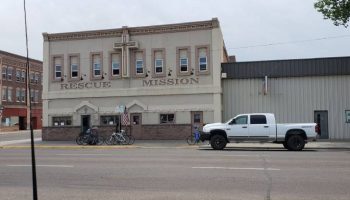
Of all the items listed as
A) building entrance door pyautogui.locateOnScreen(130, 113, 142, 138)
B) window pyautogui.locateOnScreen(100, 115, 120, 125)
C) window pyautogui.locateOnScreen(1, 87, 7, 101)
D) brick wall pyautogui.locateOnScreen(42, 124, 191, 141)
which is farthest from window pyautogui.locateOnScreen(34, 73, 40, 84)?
building entrance door pyautogui.locateOnScreen(130, 113, 142, 138)

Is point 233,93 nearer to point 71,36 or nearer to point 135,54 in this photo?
point 135,54

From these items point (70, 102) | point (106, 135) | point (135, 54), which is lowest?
point (106, 135)

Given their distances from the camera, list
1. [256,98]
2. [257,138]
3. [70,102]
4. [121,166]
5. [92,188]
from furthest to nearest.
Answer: [70,102] < [256,98] < [257,138] < [121,166] < [92,188]

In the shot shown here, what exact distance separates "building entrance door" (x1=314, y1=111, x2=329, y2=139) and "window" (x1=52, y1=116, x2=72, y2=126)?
61.1ft

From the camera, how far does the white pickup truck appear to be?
75.8 ft

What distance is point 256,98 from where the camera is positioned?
3266 cm

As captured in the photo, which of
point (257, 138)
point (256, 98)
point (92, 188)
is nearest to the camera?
point (92, 188)

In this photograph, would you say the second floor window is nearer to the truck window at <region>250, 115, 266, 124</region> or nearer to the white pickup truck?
the white pickup truck

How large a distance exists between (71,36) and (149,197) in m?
28.6

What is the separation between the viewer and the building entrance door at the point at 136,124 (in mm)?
33344

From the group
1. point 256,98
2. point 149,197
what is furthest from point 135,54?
point 149,197

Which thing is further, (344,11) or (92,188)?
(344,11)

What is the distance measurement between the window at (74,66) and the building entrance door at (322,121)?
60.2 ft

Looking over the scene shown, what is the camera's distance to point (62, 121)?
117 ft
